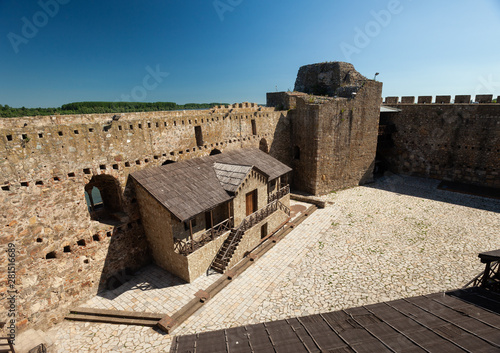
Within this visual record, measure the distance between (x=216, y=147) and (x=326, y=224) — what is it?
811 centimetres

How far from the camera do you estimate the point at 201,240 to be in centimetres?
1129

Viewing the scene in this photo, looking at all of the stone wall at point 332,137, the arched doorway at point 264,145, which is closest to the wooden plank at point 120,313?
the arched doorway at point 264,145

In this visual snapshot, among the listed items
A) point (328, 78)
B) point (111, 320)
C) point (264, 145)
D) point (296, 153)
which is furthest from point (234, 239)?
point (328, 78)

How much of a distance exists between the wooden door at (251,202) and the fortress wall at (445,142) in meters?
16.3

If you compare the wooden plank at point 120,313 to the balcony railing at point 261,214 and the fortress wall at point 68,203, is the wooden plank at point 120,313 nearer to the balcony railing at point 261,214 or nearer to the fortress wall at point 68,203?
the fortress wall at point 68,203

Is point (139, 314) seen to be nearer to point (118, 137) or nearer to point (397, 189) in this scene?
point (118, 137)

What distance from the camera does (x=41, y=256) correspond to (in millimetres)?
9180

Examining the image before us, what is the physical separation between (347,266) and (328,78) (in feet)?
61.8

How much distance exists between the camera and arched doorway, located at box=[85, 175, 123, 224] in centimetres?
1141

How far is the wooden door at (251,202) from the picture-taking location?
13516mm

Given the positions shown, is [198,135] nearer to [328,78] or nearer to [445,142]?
[328,78]

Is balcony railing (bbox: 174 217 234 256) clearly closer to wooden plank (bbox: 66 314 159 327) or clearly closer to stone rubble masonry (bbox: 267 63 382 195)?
wooden plank (bbox: 66 314 159 327)

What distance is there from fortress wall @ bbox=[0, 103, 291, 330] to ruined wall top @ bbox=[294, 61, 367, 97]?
641 inches

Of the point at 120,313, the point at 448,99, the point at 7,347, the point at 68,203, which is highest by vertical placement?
the point at 448,99
